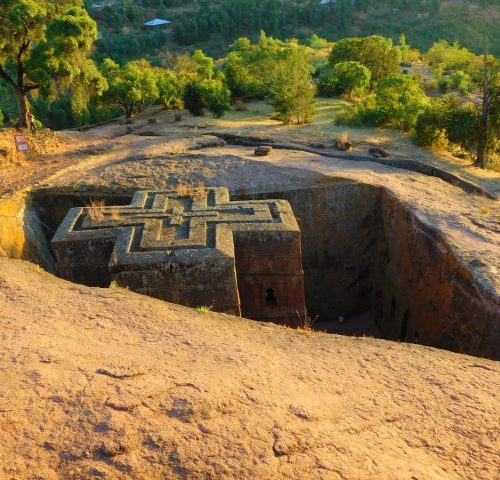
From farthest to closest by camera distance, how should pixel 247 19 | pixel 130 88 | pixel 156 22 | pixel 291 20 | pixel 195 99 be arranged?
pixel 291 20 → pixel 247 19 → pixel 156 22 → pixel 195 99 → pixel 130 88

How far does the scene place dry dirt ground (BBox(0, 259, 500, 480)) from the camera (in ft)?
9.74

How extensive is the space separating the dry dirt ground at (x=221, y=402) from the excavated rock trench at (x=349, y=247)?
3.71 m

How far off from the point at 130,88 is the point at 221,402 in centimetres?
1489

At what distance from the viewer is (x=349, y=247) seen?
966cm

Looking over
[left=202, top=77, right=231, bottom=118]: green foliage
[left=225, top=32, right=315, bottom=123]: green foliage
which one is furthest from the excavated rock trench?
[left=225, top=32, right=315, bottom=123]: green foliage

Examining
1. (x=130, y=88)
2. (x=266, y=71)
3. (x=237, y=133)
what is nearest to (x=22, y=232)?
(x=237, y=133)

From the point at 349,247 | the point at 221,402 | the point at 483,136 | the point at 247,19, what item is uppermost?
the point at 247,19

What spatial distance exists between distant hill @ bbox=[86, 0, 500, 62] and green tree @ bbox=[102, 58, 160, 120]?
2255cm

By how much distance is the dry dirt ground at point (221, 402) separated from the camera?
9.74ft

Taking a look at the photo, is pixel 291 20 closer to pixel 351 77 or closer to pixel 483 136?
pixel 351 77

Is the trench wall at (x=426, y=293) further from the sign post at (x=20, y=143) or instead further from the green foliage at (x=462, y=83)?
the green foliage at (x=462, y=83)

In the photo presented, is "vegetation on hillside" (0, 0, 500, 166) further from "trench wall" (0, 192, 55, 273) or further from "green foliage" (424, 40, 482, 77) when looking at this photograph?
"trench wall" (0, 192, 55, 273)

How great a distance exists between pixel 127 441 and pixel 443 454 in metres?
1.97

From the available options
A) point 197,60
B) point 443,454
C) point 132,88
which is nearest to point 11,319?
point 443,454
